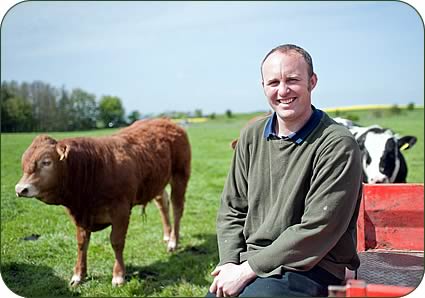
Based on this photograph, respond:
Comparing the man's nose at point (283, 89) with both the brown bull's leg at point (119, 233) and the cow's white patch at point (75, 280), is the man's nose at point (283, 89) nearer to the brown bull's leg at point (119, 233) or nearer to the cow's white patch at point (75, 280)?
the brown bull's leg at point (119, 233)

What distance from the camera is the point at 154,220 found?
257 inches

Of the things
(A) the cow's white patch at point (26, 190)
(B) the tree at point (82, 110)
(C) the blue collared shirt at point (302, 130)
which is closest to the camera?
(C) the blue collared shirt at point (302, 130)

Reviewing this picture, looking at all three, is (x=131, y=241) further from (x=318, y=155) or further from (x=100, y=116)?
(x=318, y=155)

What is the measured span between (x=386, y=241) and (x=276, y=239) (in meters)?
1.36

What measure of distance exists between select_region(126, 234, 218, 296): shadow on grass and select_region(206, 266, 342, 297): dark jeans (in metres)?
2.34

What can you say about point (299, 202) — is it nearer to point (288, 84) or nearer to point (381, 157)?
point (288, 84)

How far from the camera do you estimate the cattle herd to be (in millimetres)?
4066

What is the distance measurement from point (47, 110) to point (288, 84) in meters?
3.70

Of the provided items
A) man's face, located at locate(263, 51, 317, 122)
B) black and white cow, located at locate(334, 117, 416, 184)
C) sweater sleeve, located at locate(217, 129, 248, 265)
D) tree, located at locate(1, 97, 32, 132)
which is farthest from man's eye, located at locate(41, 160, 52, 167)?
black and white cow, located at locate(334, 117, 416, 184)

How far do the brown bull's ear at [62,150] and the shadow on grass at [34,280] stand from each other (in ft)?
3.07

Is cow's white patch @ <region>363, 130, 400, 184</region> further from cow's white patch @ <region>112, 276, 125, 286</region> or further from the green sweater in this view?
the green sweater

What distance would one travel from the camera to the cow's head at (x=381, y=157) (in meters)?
5.33

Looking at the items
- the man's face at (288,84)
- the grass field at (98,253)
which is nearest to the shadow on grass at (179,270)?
the grass field at (98,253)

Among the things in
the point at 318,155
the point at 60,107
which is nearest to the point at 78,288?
the point at 60,107
